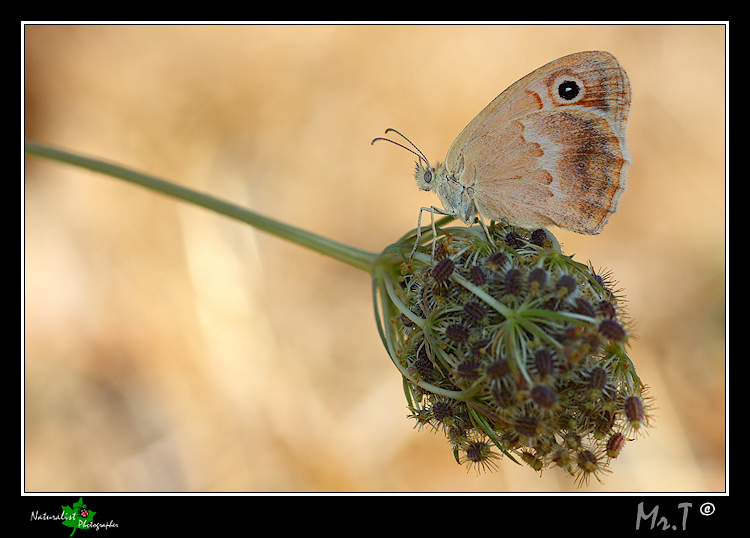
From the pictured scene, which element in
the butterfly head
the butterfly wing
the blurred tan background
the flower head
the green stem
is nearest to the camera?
the flower head

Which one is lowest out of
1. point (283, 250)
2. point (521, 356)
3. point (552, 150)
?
point (283, 250)

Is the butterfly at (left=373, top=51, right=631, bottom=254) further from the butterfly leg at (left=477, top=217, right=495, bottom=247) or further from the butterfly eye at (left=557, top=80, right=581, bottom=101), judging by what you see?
the butterfly leg at (left=477, top=217, right=495, bottom=247)

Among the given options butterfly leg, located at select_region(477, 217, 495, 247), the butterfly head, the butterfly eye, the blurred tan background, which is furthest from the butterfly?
the blurred tan background

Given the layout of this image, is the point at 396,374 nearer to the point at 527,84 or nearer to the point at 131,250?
the point at 131,250

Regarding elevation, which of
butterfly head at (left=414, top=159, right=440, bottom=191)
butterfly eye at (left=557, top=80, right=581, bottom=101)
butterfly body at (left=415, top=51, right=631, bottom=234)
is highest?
butterfly eye at (left=557, top=80, right=581, bottom=101)

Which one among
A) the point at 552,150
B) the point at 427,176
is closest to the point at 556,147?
the point at 552,150

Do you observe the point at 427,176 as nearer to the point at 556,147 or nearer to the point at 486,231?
the point at 486,231
